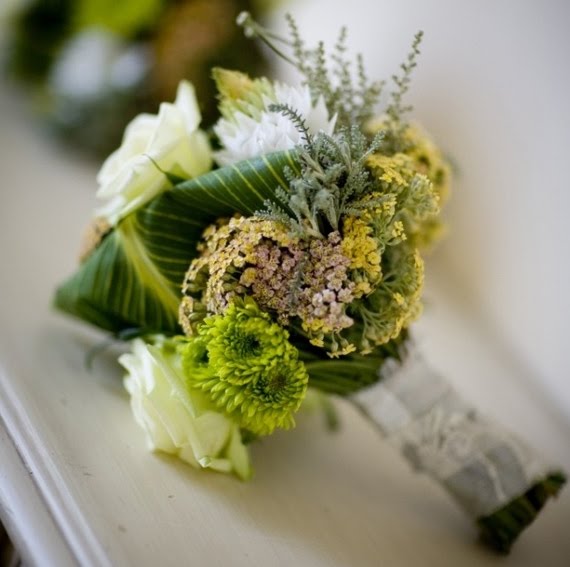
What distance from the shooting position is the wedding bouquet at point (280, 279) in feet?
1.51

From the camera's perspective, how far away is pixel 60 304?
672 millimetres

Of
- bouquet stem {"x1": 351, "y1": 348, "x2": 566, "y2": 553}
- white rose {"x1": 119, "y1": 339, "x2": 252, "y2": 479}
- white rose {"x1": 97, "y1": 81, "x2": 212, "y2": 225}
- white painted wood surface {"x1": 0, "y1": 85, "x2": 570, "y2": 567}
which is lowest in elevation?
white painted wood surface {"x1": 0, "y1": 85, "x2": 570, "y2": 567}

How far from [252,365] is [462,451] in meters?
0.29

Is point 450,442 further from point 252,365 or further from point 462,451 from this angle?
point 252,365

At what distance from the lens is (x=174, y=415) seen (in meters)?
0.51

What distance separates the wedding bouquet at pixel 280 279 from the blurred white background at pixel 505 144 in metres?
0.26

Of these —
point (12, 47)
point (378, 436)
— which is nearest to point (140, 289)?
point (378, 436)

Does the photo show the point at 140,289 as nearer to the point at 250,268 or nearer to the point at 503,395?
the point at 250,268

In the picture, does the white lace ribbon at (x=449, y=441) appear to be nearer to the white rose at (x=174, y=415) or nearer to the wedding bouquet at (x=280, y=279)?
the wedding bouquet at (x=280, y=279)

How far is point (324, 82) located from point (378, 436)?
1.38 feet

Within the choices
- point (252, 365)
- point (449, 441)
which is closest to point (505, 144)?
point (449, 441)

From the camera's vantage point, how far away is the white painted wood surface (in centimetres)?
46

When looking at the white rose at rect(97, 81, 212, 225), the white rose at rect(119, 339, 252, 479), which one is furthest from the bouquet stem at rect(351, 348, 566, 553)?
the white rose at rect(97, 81, 212, 225)

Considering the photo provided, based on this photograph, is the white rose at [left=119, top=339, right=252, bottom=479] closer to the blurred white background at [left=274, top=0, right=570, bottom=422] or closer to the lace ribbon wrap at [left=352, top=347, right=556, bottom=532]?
the lace ribbon wrap at [left=352, top=347, right=556, bottom=532]
